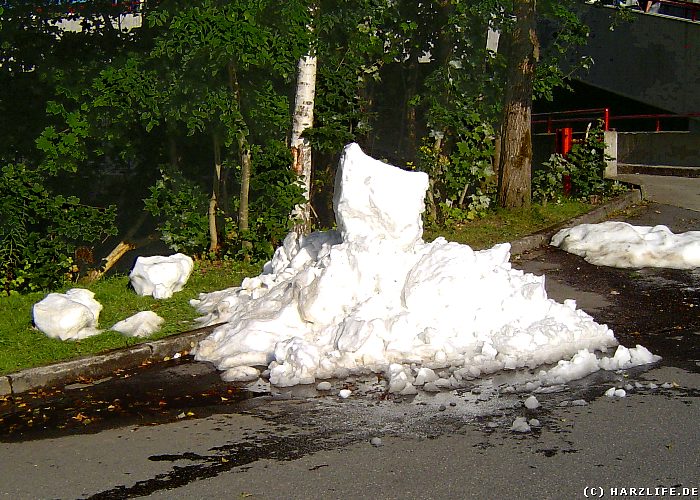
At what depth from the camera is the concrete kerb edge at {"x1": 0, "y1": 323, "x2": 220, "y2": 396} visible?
7723mm

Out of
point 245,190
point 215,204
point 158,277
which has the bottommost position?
point 158,277

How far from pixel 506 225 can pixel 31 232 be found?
6857mm

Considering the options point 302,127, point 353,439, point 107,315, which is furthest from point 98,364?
point 302,127

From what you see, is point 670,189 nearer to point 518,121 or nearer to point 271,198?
point 518,121

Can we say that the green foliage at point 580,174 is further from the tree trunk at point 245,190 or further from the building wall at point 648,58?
the building wall at point 648,58

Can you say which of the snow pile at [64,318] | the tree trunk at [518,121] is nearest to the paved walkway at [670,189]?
the tree trunk at [518,121]

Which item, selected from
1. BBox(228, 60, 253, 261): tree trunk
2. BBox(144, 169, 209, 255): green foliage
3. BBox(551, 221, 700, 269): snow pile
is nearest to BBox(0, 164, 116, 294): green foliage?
BBox(144, 169, 209, 255): green foliage

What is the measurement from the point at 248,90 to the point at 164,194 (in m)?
1.76

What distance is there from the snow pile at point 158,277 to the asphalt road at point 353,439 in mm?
2194

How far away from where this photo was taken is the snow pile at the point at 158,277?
10.3 m

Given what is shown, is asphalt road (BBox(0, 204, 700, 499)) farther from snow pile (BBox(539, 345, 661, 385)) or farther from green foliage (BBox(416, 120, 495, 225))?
green foliage (BBox(416, 120, 495, 225))

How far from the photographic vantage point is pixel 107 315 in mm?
9609

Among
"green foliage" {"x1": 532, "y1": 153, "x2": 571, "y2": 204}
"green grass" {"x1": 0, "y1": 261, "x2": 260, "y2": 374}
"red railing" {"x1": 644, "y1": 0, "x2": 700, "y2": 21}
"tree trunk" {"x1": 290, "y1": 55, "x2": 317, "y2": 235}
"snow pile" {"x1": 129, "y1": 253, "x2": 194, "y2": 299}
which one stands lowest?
"green grass" {"x1": 0, "y1": 261, "x2": 260, "y2": 374}

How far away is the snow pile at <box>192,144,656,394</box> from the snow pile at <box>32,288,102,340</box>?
110 cm
